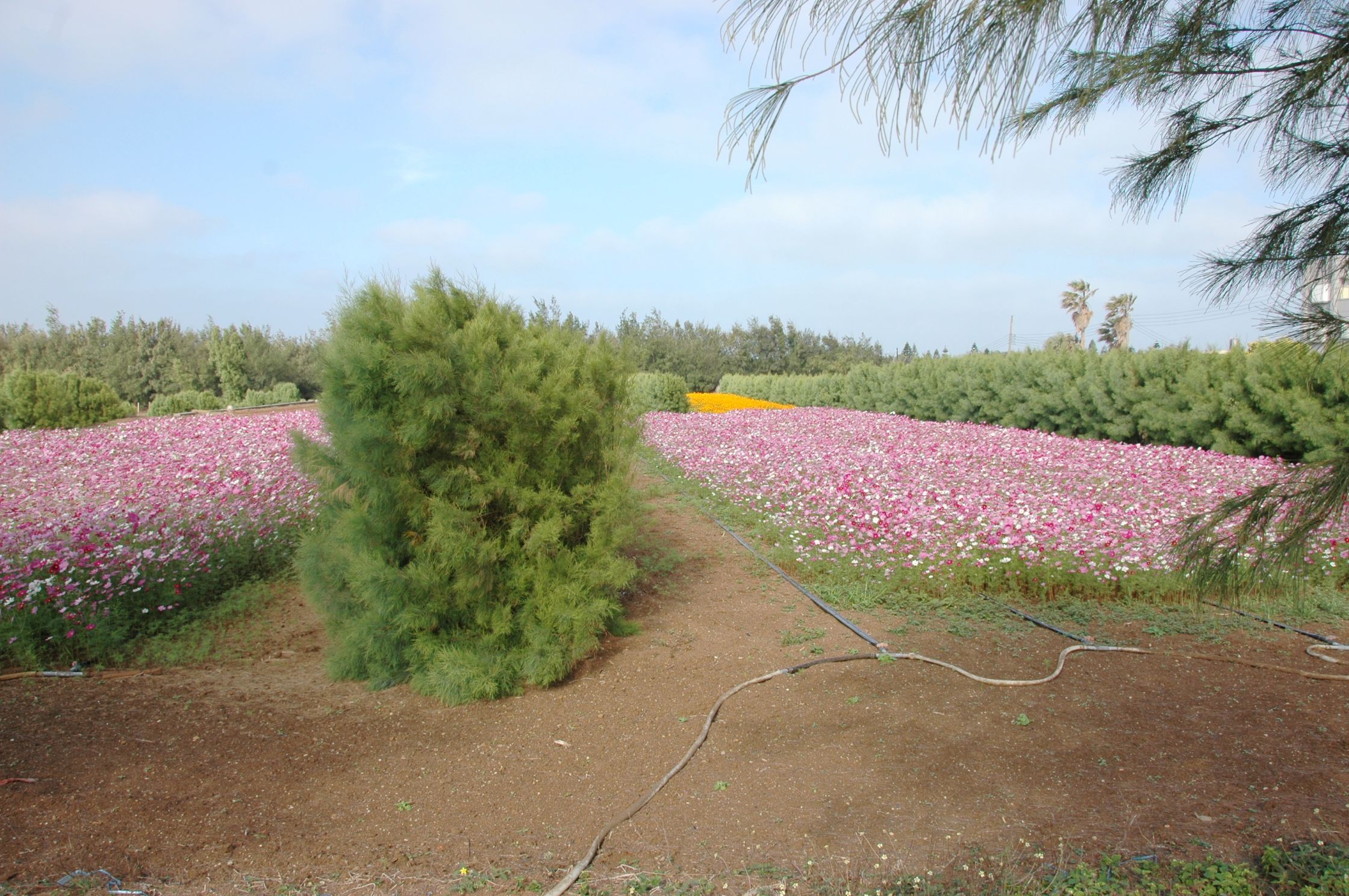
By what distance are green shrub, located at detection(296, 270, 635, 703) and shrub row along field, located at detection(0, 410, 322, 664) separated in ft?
4.42

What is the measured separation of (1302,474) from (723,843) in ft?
6.42

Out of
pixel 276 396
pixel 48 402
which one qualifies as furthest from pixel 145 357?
pixel 48 402

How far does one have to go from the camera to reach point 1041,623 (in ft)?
15.7

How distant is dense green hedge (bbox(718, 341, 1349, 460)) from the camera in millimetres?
9852

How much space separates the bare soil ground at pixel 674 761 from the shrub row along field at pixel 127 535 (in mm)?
419

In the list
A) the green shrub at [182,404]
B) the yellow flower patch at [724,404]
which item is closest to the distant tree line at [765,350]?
the yellow flower patch at [724,404]

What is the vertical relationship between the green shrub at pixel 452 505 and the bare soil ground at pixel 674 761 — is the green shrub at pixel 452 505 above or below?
above

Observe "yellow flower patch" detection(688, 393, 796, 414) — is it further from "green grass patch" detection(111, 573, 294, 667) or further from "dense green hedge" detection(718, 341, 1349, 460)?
"green grass patch" detection(111, 573, 294, 667)

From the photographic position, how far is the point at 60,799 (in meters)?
2.83

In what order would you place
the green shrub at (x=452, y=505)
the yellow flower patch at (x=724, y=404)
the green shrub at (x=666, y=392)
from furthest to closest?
the yellow flower patch at (x=724, y=404) < the green shrub at (x=666, y=392) < the green shrub at (x=452, y=505)

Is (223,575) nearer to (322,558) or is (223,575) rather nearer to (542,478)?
(322,558)

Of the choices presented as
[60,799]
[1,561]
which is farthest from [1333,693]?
[1,561]

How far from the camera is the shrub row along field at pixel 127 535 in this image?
4.36 meters

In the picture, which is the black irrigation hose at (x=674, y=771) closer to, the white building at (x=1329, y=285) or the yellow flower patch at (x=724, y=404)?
the white building at (x=1329, y=285)
